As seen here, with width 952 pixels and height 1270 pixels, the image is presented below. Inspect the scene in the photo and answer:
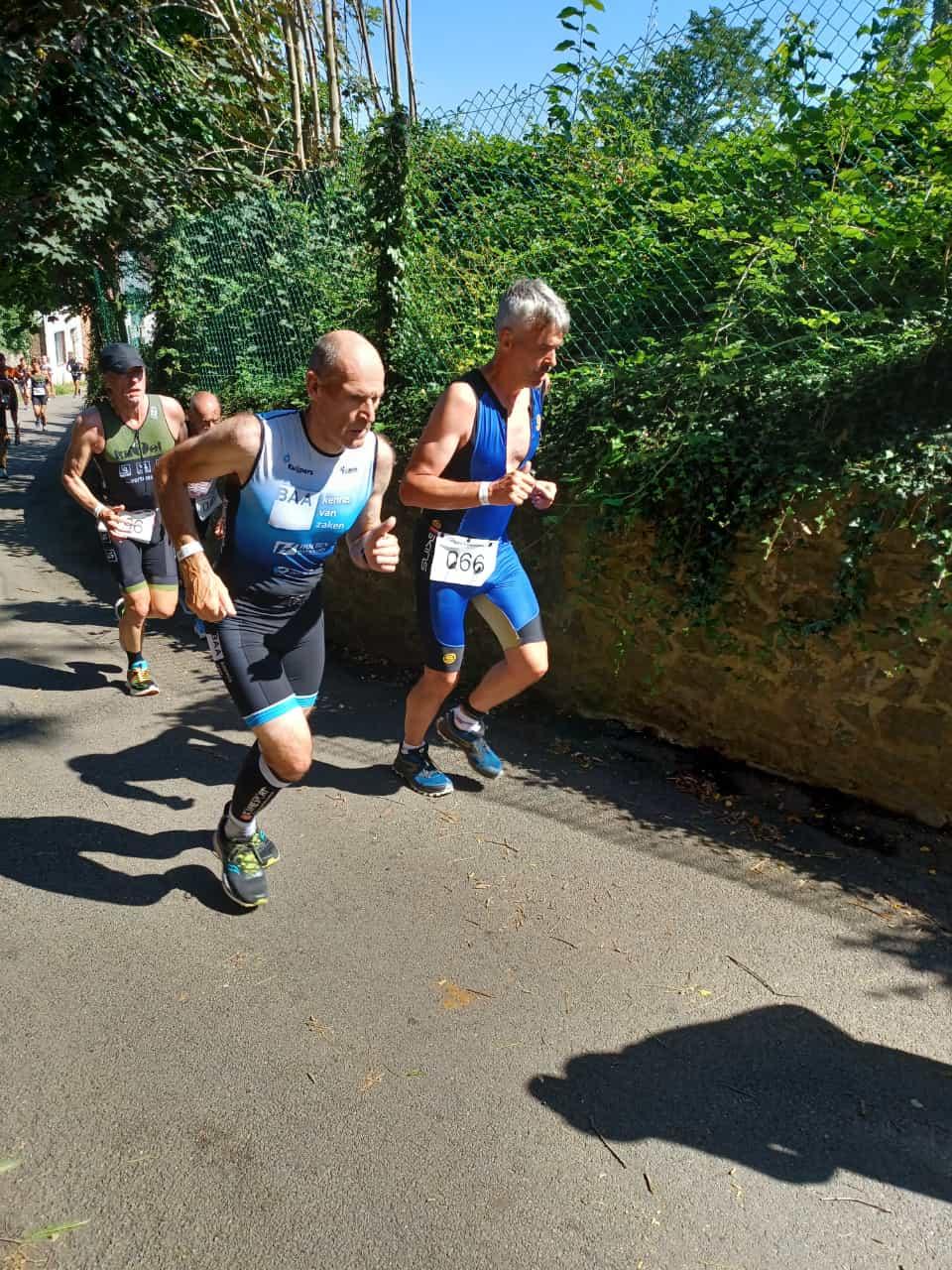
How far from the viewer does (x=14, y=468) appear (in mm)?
17000

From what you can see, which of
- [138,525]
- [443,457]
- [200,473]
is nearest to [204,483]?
[138,525]

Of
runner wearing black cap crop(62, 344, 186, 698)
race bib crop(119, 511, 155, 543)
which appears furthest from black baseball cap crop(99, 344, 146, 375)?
race bib crop(119, 511, 155, 543)

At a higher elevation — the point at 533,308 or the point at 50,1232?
the point at 533,308

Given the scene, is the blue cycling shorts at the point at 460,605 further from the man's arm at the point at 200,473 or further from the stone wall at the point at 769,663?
the man's arm at the point at 200,473

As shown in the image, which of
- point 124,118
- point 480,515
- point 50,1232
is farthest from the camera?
point 124,118

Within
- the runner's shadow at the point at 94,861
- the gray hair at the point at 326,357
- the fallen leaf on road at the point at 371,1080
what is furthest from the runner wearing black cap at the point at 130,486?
the fallen leaf on road at the point at 371,1080

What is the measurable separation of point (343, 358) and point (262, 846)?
1.88 meters

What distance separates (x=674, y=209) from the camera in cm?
474

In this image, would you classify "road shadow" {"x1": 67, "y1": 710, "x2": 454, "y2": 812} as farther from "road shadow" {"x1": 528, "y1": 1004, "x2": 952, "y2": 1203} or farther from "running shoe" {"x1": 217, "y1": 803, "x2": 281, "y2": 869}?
"road shadow" {"x1": 528, "y1": 1004, "x2": 952, "y2": 1203}

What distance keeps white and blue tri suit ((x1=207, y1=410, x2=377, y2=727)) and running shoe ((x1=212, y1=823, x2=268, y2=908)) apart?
0.53 metres

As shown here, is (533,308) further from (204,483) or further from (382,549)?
(204,483)

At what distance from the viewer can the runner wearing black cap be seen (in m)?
5.40

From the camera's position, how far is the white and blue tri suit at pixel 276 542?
10.1 feet

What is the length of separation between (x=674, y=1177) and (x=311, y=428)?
8.11 feet
